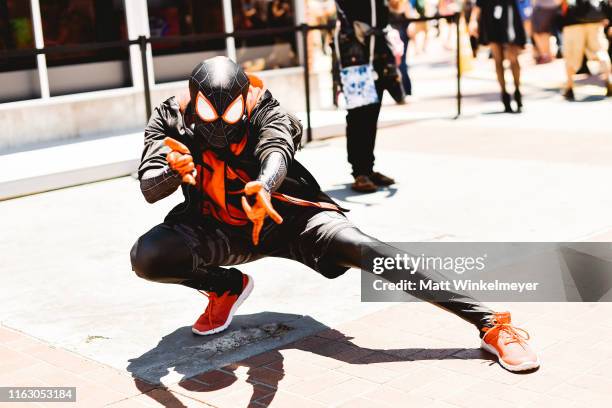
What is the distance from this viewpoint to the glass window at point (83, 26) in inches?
435

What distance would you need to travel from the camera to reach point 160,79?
11.9 m

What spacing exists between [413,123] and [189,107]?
290 inches

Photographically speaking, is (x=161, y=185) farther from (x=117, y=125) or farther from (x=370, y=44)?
(x=117, y=125)

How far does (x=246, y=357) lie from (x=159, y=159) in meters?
0.99

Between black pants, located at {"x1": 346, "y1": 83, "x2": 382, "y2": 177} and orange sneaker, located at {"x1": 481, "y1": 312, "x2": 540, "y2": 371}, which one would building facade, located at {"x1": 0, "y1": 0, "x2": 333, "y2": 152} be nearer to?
black pants, located at {"x1": 346, "y1": 83, "x2": 382, "y2": 177}

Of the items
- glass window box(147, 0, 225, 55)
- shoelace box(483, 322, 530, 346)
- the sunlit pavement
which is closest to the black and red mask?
the sunlit pavement

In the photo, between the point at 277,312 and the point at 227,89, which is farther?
the point at 277,312

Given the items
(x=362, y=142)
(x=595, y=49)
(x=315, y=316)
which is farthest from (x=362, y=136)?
(x=595, y=49)

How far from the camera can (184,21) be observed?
12195 mm

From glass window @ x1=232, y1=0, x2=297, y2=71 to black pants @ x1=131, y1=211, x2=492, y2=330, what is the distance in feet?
27.2

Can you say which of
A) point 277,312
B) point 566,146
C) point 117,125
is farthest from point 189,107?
point 117,125

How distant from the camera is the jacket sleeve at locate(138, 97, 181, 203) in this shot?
3.94 metres

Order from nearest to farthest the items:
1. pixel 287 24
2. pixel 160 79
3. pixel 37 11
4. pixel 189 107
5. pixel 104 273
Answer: pixel 189 107 → pixel 104 273 → pixel 37 11 → pixel 160 79 → pixel 287 24

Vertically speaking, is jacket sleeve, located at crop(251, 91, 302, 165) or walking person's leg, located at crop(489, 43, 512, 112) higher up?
jacket sleeve, located at crop(251, 91, 302, 165)
